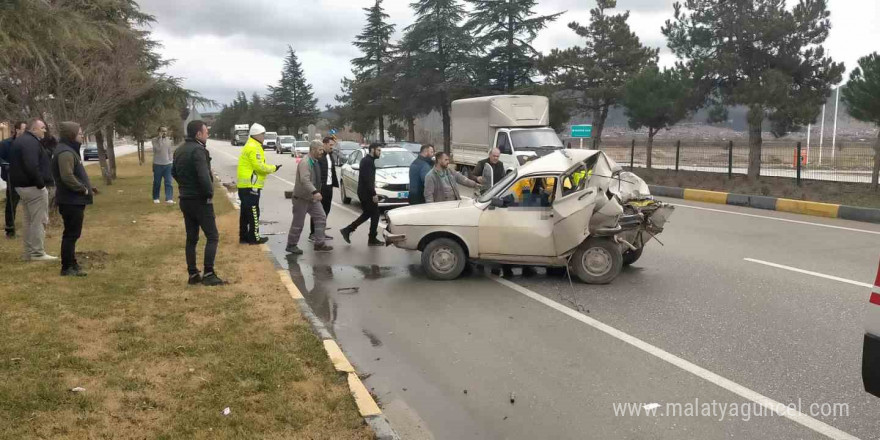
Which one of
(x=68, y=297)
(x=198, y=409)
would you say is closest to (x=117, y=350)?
(x=198, y=409)

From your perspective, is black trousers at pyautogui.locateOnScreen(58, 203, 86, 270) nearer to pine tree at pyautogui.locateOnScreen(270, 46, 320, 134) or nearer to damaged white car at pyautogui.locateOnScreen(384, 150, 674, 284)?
damaged white car at pyautogui.locateOnScreen(384, 150, 674, 284)

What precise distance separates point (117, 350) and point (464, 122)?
19.5m

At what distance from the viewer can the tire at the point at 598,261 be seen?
7.45 meters

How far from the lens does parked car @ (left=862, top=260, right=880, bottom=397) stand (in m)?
3.13

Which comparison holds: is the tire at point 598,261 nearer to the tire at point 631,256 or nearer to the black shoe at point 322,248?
the tire at point 631,256

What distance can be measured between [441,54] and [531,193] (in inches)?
1374

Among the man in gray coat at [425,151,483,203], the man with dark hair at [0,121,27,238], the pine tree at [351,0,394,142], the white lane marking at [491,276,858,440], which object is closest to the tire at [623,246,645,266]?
the white lane marking at [491,276,858,440]

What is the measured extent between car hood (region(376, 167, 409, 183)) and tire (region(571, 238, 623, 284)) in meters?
6.90

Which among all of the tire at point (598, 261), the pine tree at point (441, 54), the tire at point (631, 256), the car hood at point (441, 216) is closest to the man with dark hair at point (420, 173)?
the car hood at point (441, 216)

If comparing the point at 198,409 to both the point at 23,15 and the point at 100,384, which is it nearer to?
the point at 100,384

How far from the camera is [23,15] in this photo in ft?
19.7

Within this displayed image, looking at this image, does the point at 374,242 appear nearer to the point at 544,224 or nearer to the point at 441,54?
the point at 544,224

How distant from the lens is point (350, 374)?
184 inches

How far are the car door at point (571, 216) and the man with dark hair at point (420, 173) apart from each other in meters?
2.71
